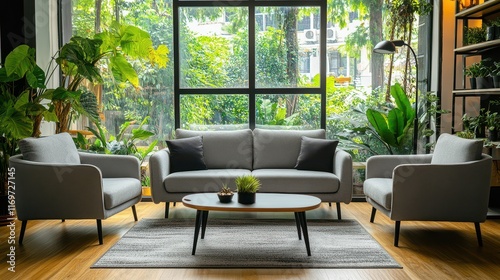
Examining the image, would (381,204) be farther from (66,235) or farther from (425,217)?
(66,235)

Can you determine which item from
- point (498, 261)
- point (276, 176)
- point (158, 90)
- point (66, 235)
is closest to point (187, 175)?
point (276, 176)

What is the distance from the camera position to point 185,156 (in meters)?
5.54

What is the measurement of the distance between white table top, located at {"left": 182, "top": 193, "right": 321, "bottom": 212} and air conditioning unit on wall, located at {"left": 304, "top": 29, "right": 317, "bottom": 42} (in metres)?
2.44

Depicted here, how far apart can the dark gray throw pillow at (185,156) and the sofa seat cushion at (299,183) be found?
0.70m

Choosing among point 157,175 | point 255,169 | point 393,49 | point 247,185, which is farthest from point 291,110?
point 247,185

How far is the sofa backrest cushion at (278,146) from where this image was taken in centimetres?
578

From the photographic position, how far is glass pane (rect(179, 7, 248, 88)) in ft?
20.9

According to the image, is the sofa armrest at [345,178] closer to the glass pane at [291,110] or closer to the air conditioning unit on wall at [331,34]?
the glass pane at [291,110]

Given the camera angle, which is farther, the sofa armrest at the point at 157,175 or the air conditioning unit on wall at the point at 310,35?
the air conditioning unit on wall at the point at 310,35

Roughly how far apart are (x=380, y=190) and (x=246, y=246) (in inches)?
45.9

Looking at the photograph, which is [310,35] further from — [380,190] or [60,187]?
[60,187]

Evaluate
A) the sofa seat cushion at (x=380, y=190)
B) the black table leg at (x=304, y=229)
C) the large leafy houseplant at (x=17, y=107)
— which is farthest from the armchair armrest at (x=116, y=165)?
the sofa seat cushion at (x=380, y=190)

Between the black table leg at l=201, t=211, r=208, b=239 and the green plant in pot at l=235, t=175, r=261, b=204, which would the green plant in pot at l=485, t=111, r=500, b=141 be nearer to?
the green plant in pot at l=235, t=175, r=261, b=204

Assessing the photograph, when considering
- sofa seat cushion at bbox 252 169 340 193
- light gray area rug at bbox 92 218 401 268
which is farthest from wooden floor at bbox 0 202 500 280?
sofa seat cushion at bbox 252 169 340 193
